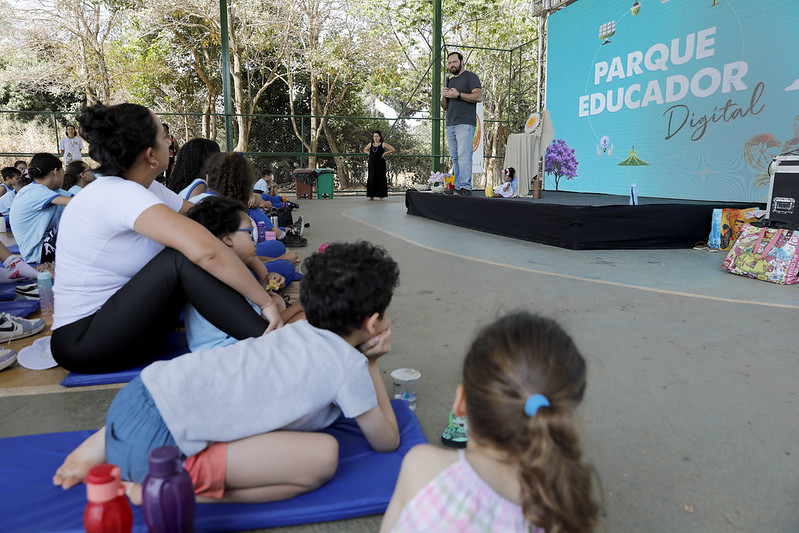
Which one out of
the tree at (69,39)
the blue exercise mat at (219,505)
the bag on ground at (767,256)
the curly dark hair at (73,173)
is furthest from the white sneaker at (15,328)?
the tree at (69,39)

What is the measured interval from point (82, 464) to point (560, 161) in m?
9.31

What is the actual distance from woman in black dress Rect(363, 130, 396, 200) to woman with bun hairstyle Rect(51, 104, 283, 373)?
28.6ft

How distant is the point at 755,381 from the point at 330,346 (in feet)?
5.78

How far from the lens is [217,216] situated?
2.08 metres

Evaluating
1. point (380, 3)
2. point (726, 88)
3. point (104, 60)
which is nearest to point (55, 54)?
point (104, 60)

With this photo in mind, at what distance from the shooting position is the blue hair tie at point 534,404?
2.55ft

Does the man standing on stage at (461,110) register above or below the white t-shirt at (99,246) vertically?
above

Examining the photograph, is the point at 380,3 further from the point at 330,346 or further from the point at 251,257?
the point at 330,346

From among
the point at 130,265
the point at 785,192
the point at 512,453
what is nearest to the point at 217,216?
the point at 130,265

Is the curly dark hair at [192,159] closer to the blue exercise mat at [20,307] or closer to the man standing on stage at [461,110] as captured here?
the blue exercise mat at [20,307]

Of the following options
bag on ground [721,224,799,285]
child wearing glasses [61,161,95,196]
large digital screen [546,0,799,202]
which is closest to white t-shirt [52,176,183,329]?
bag on ground [721,224,799,285]

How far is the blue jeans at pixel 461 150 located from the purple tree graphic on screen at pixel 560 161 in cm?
268

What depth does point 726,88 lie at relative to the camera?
6.33 metres

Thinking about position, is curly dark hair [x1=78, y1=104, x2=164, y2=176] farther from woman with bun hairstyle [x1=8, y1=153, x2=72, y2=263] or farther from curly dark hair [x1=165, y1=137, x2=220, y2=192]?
woman with bun hairstyle [x1=8, y1=153, x2=72, y2=263]
